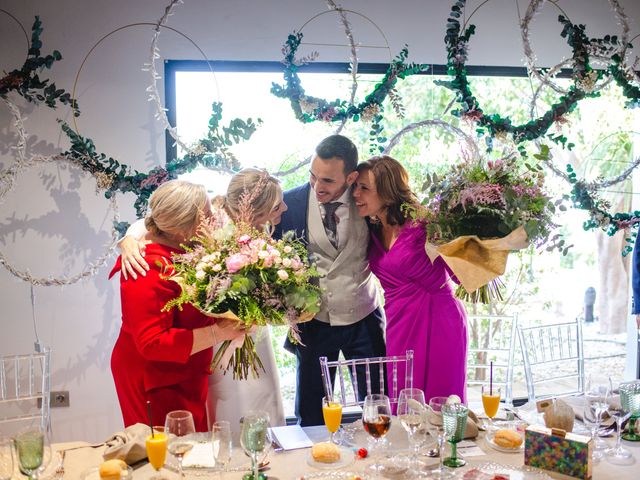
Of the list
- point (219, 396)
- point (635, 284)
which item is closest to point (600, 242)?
point (635, 284)

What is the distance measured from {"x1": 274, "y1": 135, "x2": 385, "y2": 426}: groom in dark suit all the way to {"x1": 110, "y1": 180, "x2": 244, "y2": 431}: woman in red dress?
26.1 inches

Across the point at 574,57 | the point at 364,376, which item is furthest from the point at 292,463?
the point at 574,57

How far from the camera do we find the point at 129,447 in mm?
1878

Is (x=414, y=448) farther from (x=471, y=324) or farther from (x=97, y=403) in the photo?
(x=471, y=324)

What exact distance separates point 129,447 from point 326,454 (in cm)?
Answer: 58

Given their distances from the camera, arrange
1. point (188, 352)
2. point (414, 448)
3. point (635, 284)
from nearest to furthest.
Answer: point (414, 448) < point (188, 352) < point (635, 284)

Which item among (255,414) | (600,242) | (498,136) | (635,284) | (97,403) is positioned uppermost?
(498,136)

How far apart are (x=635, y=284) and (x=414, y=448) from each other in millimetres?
2384

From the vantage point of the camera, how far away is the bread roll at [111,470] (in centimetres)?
175

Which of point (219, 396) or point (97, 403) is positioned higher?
point (219, 396)

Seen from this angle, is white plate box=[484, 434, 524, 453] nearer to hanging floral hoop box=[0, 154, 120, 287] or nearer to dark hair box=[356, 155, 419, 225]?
dark hair box=[356, 155, 419, 225]

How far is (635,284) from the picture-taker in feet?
12.2

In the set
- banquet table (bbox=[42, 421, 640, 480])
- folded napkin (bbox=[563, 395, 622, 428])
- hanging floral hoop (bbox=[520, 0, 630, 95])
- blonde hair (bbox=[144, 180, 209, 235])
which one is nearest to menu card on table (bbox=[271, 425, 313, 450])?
banquet table (bbox=[42, 421, 640, 480])

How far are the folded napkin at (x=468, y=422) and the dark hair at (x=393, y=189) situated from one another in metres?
1.09
